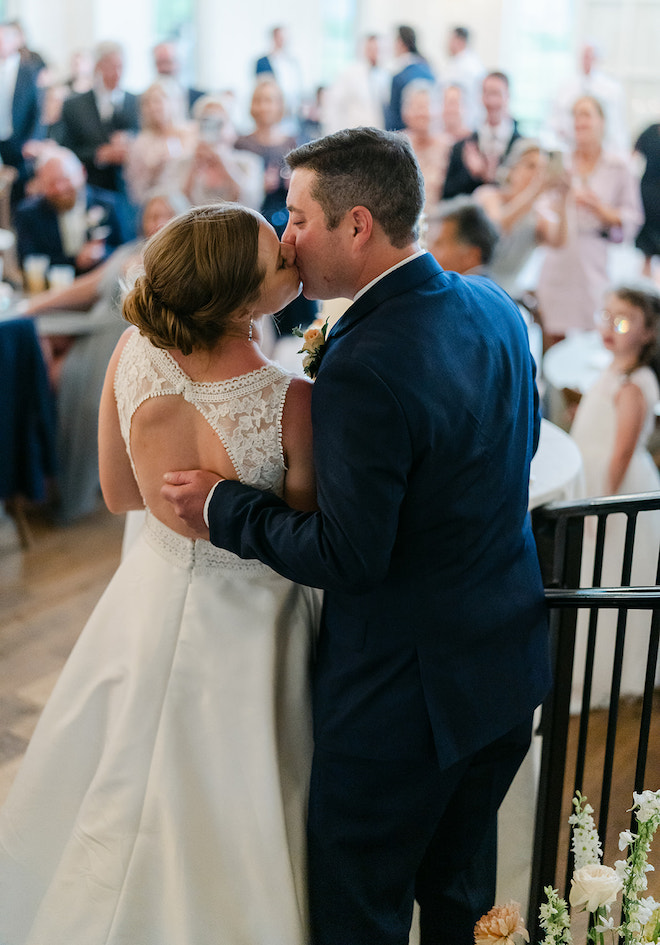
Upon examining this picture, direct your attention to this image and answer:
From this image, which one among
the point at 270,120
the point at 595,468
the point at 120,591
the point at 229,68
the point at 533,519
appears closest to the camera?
the point at 120,591

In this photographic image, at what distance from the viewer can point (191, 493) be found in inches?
60.5

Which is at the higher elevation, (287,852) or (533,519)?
(533,519)

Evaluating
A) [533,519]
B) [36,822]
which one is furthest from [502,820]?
[36,822]

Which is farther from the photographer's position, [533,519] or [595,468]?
[595,468]

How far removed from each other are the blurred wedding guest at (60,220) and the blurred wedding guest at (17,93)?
348 centimetres

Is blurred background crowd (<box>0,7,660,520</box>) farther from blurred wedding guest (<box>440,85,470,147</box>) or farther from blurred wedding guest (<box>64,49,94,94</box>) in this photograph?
blurred wedding guest (<box>64,49,94,94</box>)

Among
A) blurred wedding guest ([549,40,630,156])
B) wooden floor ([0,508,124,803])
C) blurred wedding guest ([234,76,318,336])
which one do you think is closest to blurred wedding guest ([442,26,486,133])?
blurred wedding guest ([549,40,630,156])

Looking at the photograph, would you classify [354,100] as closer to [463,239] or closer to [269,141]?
[269,141]

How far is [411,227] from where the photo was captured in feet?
4.68

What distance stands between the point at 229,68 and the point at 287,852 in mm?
11870

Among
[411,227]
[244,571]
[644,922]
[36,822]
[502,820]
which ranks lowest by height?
[502,820]

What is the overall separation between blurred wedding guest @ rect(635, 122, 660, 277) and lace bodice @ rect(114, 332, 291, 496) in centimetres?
602

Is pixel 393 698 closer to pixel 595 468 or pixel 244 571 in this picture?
pixel 244 571

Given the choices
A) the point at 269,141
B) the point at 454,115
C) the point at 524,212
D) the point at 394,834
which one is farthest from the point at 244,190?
the point at 394,834
